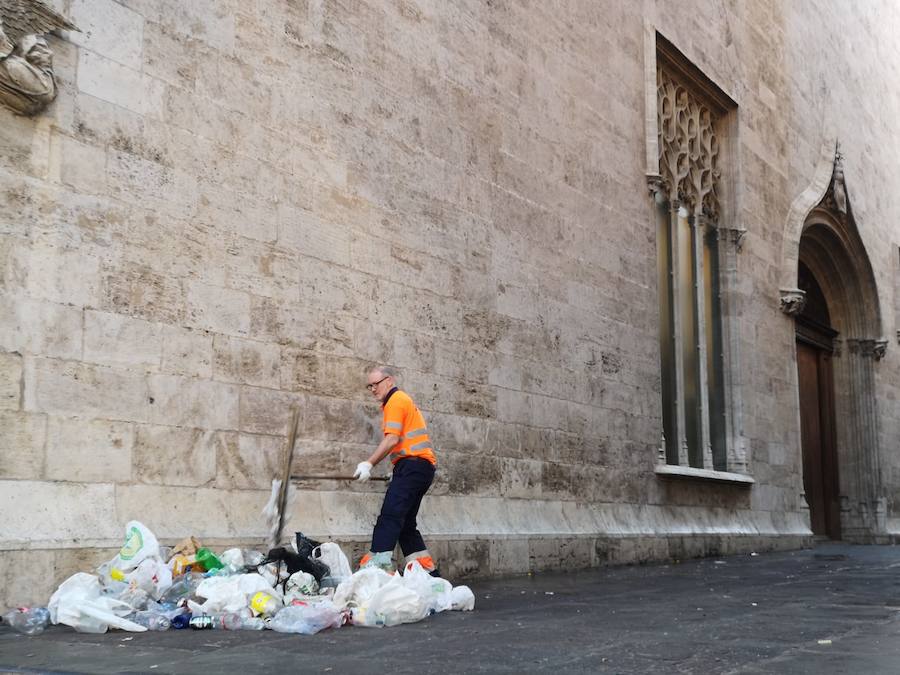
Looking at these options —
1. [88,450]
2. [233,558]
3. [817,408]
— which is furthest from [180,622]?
[817,408]

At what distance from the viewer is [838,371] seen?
19.1 m

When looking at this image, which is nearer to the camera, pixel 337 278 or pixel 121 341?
pixel 121 341

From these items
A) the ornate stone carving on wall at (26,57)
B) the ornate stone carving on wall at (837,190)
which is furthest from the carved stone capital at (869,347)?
the ornate stone carving on wall at (26,57)

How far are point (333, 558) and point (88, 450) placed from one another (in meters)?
1.56

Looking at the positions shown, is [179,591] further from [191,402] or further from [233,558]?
[191,402]

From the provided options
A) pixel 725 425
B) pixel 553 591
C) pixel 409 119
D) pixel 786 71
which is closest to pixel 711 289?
pixel 725 425

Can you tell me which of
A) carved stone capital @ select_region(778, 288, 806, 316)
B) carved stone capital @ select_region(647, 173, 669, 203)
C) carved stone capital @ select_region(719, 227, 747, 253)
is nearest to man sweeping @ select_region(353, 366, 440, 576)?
carved stone capital @ select_region(647, 173, 669, 203)

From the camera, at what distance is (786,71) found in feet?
55.8

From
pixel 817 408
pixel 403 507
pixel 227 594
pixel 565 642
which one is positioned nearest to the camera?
pixel 565 642

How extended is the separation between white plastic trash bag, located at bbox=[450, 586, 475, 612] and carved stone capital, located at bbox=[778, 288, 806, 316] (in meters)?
10.7

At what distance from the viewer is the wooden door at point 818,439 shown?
1781 centimetres

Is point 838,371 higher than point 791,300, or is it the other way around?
point 791,300

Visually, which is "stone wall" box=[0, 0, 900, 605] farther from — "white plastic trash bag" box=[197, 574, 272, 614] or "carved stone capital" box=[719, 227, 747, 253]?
"carved stone capital" box=[719, 227, 747, 253]

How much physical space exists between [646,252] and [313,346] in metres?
→ 5.64
